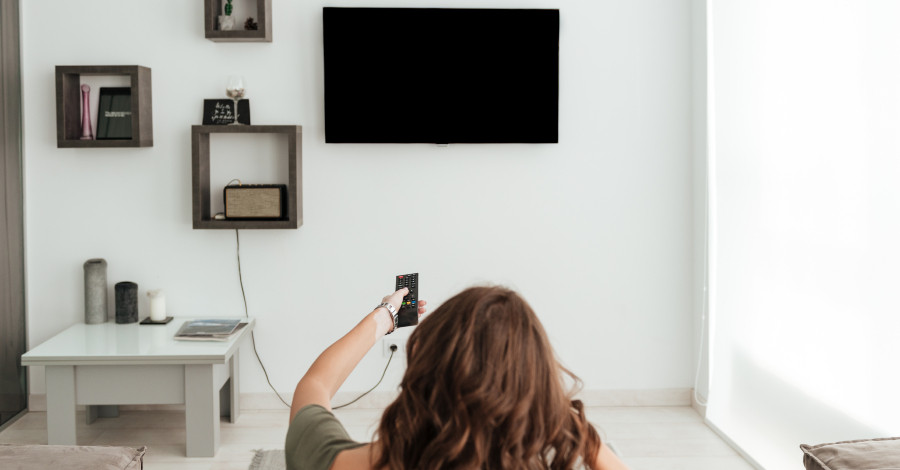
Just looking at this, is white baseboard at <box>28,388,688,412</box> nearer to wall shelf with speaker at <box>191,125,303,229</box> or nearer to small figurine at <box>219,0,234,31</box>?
wall shelf with speaker at <box>191,125,303,229</box>

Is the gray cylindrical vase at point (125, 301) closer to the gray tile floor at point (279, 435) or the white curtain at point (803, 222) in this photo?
the gray tile floor at point (279, 435)

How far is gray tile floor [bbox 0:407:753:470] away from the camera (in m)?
3.29

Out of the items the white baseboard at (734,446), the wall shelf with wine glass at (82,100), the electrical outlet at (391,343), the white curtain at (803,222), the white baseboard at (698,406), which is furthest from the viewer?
the electrical outlet at (391,343)

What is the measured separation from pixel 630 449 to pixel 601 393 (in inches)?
22.7

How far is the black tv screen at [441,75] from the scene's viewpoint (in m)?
3.68

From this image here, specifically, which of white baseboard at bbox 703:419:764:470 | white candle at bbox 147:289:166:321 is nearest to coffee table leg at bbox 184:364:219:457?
→ white candle at bbox 147:289:166:321

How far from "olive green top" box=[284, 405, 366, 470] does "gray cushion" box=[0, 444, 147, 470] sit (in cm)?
107

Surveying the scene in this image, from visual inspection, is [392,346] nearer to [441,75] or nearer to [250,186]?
[250,186]

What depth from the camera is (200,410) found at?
330cm

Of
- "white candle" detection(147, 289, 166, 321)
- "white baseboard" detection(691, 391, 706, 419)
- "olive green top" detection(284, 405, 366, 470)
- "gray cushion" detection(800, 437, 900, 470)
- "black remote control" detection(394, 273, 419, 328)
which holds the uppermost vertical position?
"black remote control" detection(394, 273, 419, 328)

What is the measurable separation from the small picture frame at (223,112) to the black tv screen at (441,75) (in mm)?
381

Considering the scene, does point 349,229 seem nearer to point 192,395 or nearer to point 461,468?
point 192,395

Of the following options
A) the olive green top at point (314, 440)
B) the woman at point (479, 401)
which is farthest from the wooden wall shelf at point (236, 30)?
the woman at point (479, 401)

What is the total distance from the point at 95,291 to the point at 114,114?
807 mm
